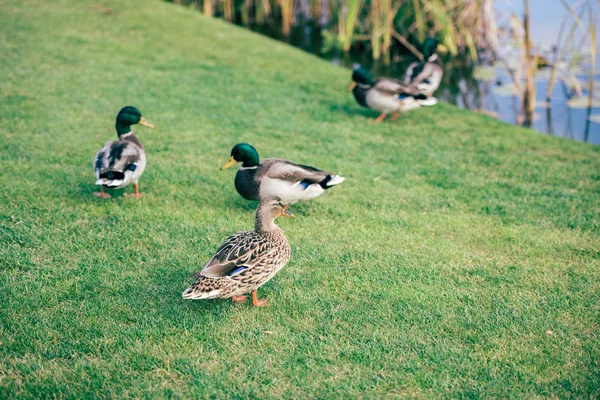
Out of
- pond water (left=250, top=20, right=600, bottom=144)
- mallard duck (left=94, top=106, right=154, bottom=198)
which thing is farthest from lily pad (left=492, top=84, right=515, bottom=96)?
mallard duck (left=94, top=106, right=154, bottom=198)

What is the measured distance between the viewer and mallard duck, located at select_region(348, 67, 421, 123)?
743 cm

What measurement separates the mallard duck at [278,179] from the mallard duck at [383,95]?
292 cm

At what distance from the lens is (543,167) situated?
6445mm

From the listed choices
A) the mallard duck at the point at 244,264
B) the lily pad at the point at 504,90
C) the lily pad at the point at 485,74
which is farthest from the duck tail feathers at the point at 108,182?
the lily pad at the point at 485,74

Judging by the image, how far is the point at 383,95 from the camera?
7.47m

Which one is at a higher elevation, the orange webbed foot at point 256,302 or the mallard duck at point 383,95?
the mallard duck at point 383,95

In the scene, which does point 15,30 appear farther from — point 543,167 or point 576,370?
point 576,370

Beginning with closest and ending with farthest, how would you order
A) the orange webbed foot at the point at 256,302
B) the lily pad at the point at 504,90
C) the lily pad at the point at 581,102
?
the orange webbed foot at the point at 256,302 < the lily pad at the point at 581,102 < the lily pad at the point at 504,90

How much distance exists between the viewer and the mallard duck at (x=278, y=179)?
15.8ft

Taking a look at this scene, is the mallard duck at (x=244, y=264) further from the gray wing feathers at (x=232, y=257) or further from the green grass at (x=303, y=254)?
the green grass at (x=303, y=254)

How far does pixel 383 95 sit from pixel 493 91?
3.81m

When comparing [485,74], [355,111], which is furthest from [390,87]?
[485,74]

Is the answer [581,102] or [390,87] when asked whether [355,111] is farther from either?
[581,102]

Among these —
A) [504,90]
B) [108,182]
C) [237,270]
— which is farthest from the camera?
[504,90]
